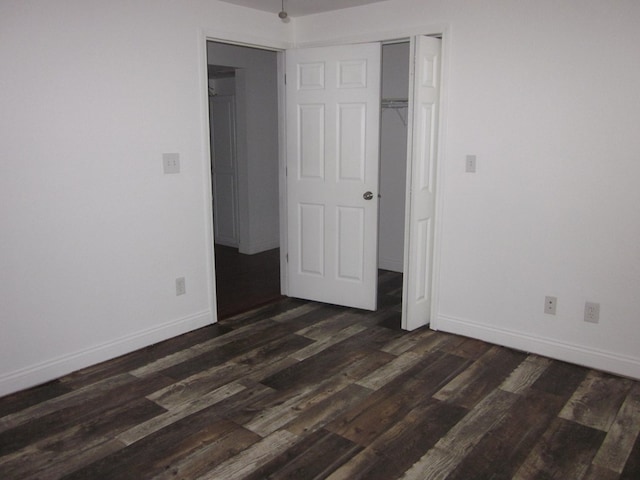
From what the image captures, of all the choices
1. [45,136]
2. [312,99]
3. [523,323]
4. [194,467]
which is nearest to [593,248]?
[523,323]

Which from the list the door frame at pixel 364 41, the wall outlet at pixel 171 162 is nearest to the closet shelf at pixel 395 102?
the door frame at pixel 364 41

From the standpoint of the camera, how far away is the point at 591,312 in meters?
3.28

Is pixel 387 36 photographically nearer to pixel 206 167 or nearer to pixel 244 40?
pixel 244 40

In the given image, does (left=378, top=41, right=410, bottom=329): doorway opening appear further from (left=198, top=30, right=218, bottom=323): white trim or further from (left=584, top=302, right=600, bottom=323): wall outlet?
(left=584, top=302, right=600, bottom=323): wall outlet

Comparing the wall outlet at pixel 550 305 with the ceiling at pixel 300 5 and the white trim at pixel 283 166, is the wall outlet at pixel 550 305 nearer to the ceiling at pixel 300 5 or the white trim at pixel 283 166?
the white trim at pixel 283 166

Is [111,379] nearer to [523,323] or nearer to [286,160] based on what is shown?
[286,160]

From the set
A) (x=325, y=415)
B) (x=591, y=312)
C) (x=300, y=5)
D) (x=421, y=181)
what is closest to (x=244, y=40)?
(x=300, y=5)

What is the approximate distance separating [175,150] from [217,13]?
1.00 m

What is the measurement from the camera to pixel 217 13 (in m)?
3.75

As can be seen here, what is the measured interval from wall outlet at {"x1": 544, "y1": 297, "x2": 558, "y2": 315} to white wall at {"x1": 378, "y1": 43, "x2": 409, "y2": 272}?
211cm

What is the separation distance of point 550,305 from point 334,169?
1813mm

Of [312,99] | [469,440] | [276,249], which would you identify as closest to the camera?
[469,440]

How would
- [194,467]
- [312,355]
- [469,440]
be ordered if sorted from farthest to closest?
[312,355] < [469,440] < [194,467]

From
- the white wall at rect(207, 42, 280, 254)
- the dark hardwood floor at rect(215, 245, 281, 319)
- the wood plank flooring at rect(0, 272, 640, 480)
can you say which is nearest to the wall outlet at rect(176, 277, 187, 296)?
the wood plank flooring at rect(0, 272, 640, 480)
